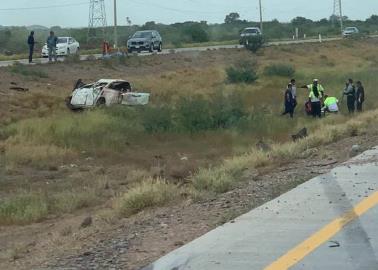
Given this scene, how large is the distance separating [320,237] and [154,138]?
67.8 ft

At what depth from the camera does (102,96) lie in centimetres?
3195

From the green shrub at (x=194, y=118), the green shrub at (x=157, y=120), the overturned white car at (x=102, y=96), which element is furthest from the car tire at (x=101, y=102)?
the green shrub at (x=194, y=118)

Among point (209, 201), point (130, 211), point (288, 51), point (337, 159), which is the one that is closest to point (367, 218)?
point (209, 201)

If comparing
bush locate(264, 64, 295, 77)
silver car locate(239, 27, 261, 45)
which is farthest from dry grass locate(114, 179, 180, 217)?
silver car locate(239, 27, 261, 45)

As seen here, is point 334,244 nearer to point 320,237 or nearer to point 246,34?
point 320,237

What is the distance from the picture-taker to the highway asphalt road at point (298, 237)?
6617 mm

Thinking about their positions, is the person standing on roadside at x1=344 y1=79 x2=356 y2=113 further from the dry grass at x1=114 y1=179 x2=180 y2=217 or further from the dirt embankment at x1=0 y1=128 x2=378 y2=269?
the dry grass at x1=114 y1=179 x2=180 y2=217

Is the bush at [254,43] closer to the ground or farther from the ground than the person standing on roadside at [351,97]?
farther from the ground

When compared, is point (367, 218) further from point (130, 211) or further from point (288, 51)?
point (288, 51)

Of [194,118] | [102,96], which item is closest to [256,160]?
[194,118]

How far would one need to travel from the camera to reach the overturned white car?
3152 cm

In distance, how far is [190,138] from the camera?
28.1 m

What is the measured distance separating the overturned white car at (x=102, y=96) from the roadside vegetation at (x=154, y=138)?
65 cm

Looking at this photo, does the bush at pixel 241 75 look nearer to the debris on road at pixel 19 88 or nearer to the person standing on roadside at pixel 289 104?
the person standing on roadside at pixel 289 104
